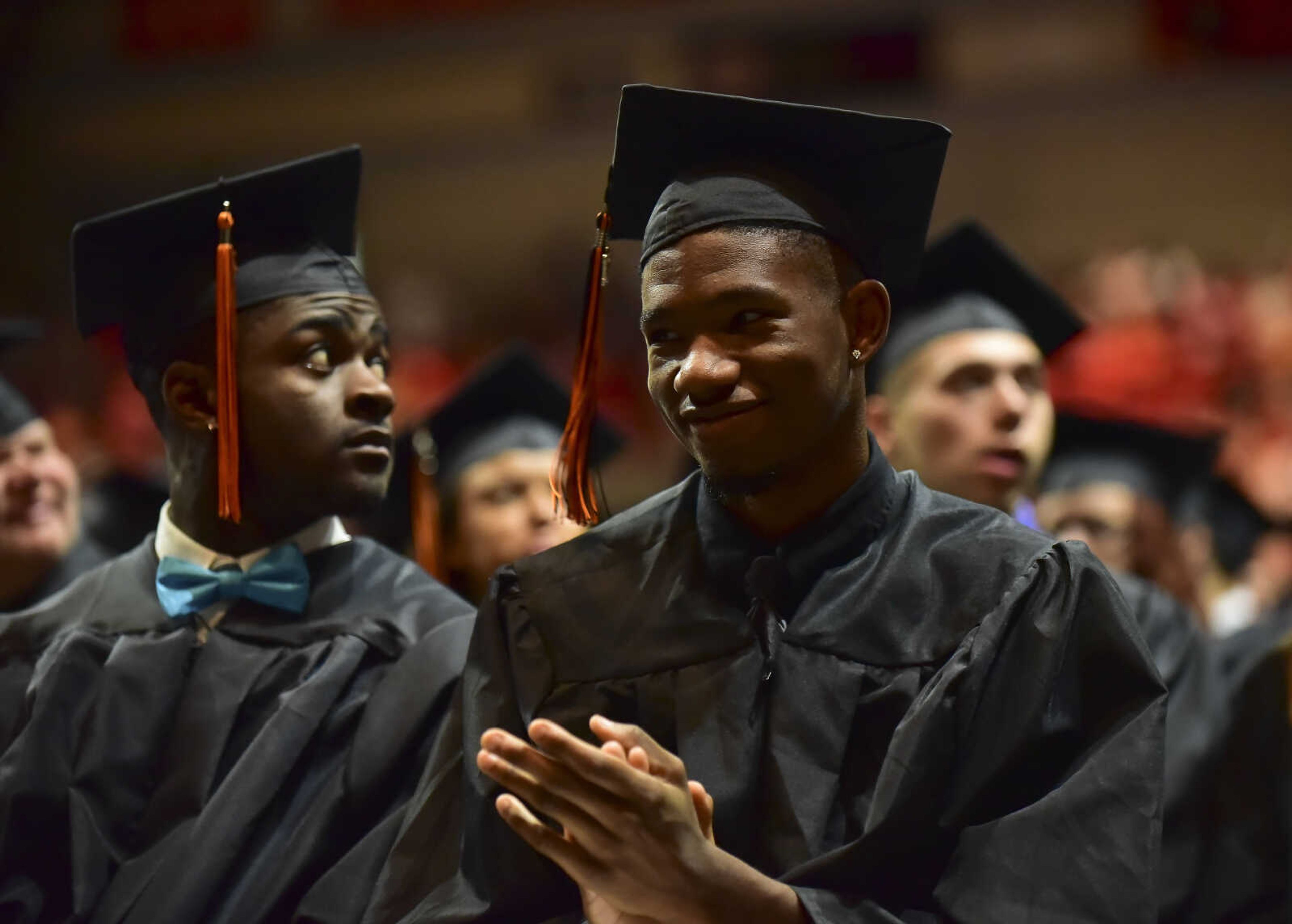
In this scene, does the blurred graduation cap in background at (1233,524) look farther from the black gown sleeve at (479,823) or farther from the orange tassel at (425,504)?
the black gown sleeve at (479,823)

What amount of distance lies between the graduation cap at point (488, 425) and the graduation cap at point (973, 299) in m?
0.89

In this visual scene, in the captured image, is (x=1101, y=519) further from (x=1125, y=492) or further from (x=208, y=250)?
(x=208, y=250)

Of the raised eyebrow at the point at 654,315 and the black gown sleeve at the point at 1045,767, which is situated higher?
the raised eyebrow at the point at 654,315

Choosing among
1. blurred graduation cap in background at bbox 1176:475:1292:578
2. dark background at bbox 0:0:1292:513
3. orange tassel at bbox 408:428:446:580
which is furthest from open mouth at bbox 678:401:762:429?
dark background at bbox 0:0:1292:513

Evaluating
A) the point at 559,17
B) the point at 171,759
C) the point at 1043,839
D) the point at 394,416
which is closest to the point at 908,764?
the point at 1043,839

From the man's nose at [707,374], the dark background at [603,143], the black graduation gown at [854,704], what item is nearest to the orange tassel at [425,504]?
the black graduation gown at [854,704]

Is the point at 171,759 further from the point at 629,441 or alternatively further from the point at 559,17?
the point at 559,17

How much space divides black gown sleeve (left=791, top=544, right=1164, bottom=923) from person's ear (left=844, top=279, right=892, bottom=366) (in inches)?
14.3

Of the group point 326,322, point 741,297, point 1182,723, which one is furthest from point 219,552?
point 1182,723

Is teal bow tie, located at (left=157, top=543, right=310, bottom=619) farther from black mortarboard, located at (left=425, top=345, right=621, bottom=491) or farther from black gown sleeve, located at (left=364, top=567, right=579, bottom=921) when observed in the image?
black mortarboard, located at (left=425, top=345, right=621, bottom=491)

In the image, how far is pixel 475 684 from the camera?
226 centimetres

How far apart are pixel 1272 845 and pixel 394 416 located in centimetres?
604

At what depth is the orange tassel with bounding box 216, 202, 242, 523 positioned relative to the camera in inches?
107

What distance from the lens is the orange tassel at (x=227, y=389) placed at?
2.71m
